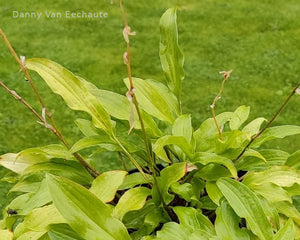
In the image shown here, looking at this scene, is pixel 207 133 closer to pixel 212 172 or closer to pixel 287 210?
pixel 212 172

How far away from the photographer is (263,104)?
2.97m

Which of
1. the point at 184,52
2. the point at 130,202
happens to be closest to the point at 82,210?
the point at 130,202

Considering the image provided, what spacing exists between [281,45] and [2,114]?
1938 millimetres

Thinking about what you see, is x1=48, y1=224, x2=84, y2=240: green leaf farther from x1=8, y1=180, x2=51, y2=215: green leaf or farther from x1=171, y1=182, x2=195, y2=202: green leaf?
x1=171, y1=182, x2=195, y2=202: green leaf


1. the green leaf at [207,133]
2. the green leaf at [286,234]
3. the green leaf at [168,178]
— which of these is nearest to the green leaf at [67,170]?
the green leaf at [168,178]

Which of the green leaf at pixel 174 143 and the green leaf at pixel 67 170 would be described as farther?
the green leaf at pixel 67 170

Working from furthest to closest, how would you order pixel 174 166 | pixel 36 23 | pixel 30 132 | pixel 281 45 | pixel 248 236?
pixel 36 23 → pixel 281 45 → pixel 30 132 → pixel 174 166 → pixel 248 236

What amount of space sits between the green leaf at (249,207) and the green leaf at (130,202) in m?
0.22

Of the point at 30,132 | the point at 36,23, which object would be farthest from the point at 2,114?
the point at 36,23

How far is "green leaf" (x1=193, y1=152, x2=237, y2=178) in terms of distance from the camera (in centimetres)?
131

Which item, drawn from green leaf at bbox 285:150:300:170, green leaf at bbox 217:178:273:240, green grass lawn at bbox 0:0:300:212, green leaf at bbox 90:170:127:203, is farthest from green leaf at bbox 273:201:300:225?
green grass lawn at bbox 0:0:300:212

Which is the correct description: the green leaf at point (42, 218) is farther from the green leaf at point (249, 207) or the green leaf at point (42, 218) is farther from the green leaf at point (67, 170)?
the green leaf at point (249, 207)

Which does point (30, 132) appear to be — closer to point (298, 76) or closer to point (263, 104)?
point (263, 104)

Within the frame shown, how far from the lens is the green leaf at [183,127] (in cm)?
147
